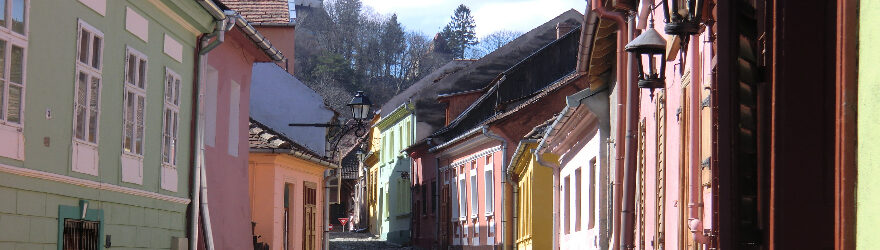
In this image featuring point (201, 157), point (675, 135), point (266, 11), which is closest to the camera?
point (675, 135)

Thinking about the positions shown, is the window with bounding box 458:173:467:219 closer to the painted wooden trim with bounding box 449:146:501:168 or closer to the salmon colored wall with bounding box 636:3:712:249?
the painted wooden trim with bounding box 449:146:501:168

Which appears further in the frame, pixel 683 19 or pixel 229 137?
pixel 229 137

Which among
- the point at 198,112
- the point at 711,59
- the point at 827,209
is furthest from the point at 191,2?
the point at 827,209

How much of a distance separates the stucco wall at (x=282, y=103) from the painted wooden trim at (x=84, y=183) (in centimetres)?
1309

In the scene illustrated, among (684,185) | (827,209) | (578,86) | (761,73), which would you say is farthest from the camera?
(578,86)

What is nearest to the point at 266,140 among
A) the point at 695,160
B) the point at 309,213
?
the point at 309,213

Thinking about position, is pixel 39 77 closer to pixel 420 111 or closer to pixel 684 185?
pixel 684 185

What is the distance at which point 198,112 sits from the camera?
16.5 m

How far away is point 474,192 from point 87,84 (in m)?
23.8

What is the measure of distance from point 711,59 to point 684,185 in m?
2.02

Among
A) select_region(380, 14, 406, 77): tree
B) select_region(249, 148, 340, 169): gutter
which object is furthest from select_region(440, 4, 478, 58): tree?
select_region(249, 148, 340, 169): gutter

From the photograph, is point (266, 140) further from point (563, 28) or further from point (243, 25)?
point (563, 28)

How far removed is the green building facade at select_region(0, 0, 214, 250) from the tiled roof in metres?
14.2

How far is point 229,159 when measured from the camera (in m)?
19.5
